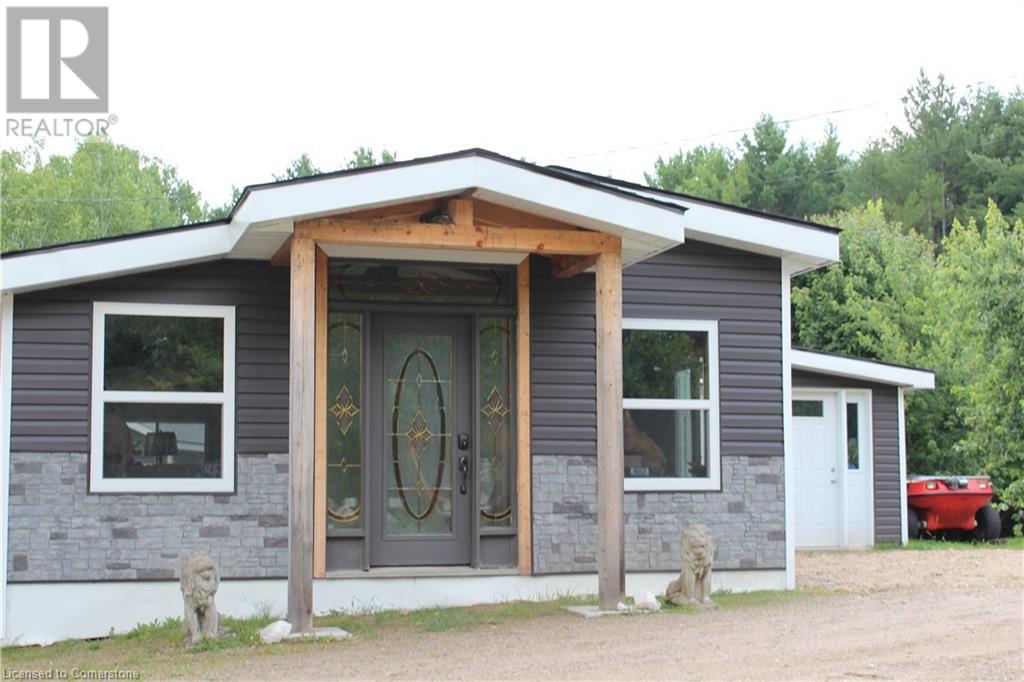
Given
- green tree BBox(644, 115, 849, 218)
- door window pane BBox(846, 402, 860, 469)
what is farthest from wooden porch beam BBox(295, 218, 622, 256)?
green tree BBox(644, 115, 849, 218)

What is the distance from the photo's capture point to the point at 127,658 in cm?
807

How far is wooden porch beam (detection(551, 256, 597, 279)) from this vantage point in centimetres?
974

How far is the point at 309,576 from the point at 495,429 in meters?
2.48

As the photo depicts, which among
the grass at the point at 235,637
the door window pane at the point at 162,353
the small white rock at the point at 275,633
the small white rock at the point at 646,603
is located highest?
the door window pane at the point at 162,353

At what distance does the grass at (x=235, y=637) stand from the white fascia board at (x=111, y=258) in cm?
260

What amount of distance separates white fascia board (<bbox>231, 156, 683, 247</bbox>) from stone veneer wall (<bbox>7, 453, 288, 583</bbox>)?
2183mm

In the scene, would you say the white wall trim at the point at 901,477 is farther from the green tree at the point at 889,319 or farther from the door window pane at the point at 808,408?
the green tree at the point at 889,319

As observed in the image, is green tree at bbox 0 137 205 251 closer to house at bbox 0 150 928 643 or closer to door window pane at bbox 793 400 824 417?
door window pane at bbox 793 400 824 417

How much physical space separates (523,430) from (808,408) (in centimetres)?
644

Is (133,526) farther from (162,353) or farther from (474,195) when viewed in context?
(474,195)

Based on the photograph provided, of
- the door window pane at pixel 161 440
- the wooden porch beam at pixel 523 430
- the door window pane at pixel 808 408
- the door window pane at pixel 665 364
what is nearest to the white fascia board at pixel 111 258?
the door window pane at pixel 161 440

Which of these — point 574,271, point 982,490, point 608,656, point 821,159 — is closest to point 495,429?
point 574,271

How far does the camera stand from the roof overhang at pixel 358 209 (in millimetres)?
8352

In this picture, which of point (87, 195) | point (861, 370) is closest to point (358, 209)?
point (861, 370)
